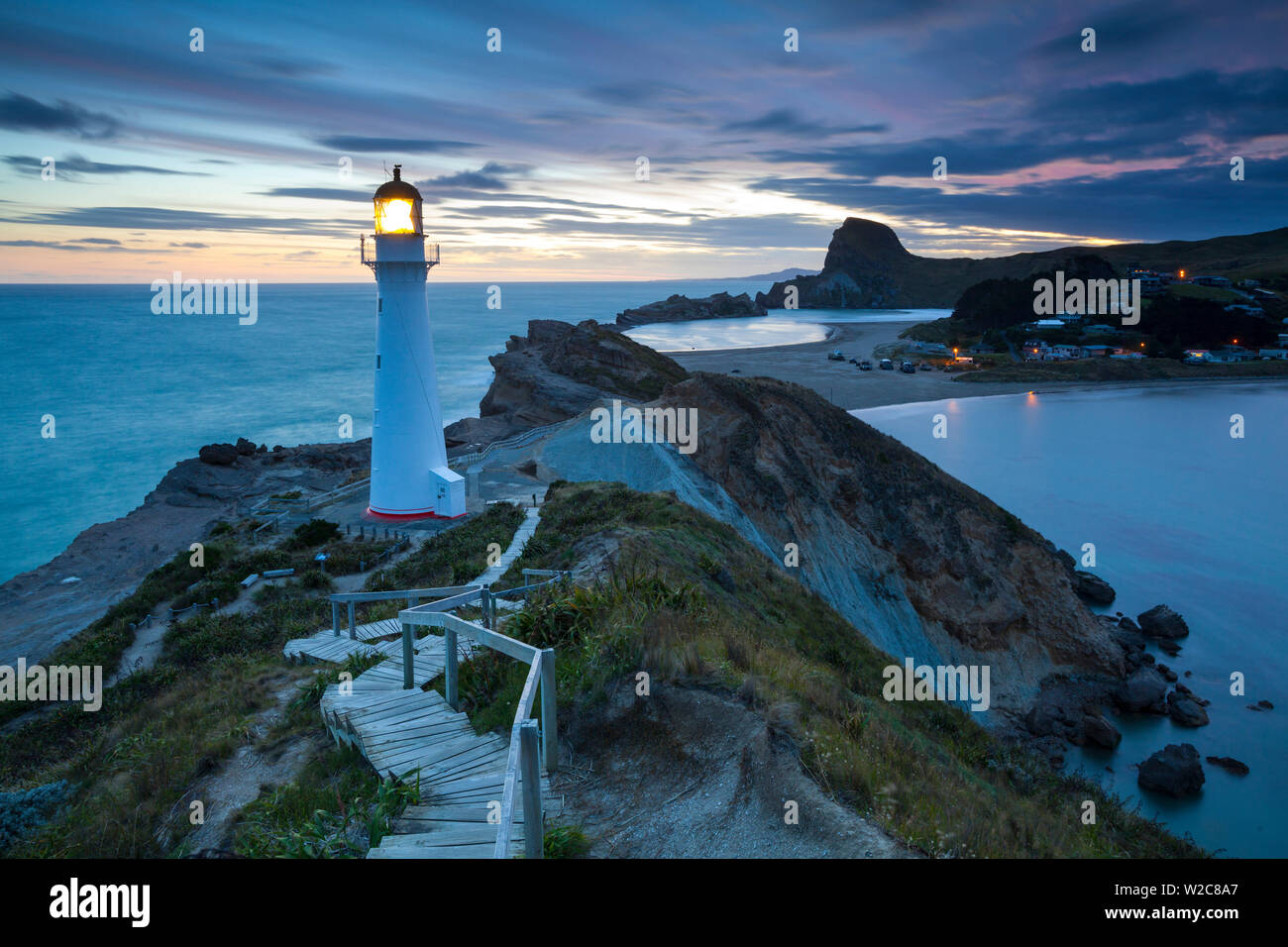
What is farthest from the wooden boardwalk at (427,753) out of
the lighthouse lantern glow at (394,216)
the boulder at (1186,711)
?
the boulder at (1186,711)

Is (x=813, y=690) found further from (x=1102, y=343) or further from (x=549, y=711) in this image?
(x=1102, y=343)

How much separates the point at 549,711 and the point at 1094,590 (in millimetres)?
37162

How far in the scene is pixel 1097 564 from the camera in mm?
41531

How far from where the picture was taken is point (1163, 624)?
32875 millimetres

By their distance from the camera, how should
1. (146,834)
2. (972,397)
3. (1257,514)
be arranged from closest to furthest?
(146,834), (1257,514), (972,397)

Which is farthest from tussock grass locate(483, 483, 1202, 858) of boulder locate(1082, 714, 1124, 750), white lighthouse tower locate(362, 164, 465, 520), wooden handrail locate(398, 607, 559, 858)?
white lighthouse tower locate(362, 164, 465, 520)

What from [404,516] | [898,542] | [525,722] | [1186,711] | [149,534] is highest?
[525,722]

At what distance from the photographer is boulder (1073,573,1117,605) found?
36.2 metres

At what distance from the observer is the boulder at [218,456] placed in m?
53.4

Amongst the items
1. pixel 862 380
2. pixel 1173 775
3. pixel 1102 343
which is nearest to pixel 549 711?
pixel 1173 775
